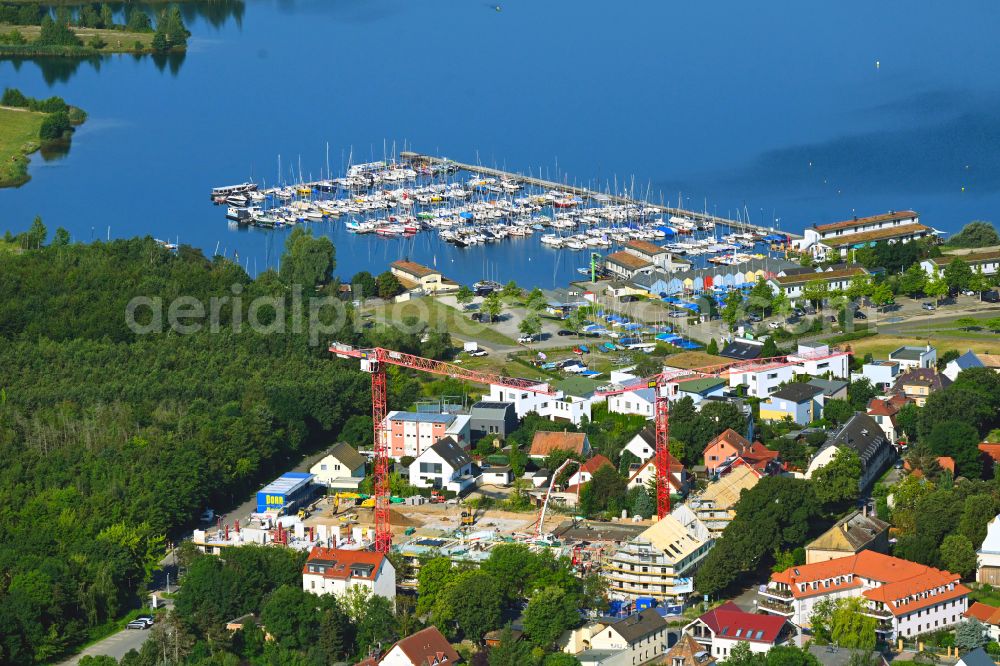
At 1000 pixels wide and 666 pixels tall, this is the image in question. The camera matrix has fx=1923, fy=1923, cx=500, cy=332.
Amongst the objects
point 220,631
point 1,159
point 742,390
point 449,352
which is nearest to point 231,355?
point 449,352

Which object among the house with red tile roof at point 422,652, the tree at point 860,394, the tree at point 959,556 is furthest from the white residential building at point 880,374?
the house with red tile roof at point 422,652

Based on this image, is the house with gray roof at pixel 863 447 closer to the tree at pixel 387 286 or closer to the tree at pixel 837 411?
the tree at pixel 837 411

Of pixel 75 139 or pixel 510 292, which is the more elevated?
pixel 75 139

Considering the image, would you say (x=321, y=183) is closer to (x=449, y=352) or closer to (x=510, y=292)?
(x=510, y=292)

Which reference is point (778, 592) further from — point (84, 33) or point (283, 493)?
point (84, 33)

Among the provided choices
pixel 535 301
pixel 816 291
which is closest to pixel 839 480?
pixel 816 291

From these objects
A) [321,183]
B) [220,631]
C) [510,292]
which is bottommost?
[220,631]

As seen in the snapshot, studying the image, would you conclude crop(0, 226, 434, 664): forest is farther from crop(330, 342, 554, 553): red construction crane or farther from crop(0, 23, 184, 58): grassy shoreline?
crop(0, 23, 184, 58): grassy shoreline
